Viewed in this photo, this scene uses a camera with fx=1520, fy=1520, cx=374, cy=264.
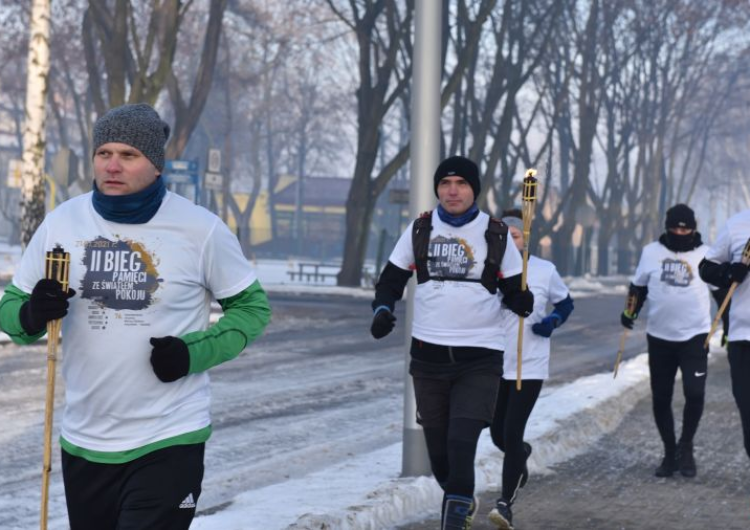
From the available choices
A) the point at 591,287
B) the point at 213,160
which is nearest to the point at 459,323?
the point at 213,160

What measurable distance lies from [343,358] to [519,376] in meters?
11.0

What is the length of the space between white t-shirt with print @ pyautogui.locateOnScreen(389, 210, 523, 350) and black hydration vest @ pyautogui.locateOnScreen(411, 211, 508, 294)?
0.02 metres

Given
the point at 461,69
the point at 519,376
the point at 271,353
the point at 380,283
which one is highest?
the point at 461,69

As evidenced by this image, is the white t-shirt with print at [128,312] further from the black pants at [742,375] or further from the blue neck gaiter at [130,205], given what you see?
the black pants at [742,375]

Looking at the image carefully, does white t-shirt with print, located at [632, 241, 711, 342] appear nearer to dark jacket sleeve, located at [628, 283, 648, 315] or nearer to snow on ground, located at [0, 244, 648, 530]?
dark jacket sleeve, located at [628, 283, 648, 315]

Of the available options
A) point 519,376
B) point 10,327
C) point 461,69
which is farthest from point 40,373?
point 461,69

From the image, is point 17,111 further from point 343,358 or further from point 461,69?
point 343,358

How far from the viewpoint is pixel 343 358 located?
1862cm

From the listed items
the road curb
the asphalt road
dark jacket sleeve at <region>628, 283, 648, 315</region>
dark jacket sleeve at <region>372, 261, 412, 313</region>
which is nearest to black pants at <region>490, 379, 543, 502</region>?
the road curb

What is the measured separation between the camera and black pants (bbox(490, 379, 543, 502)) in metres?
7.99

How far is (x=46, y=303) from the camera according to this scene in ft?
13.8

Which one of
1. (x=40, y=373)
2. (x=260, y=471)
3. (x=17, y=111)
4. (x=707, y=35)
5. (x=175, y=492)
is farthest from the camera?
(x=17, y=111)

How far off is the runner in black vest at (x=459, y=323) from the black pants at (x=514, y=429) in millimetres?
989

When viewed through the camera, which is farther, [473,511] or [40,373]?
[40,373]
